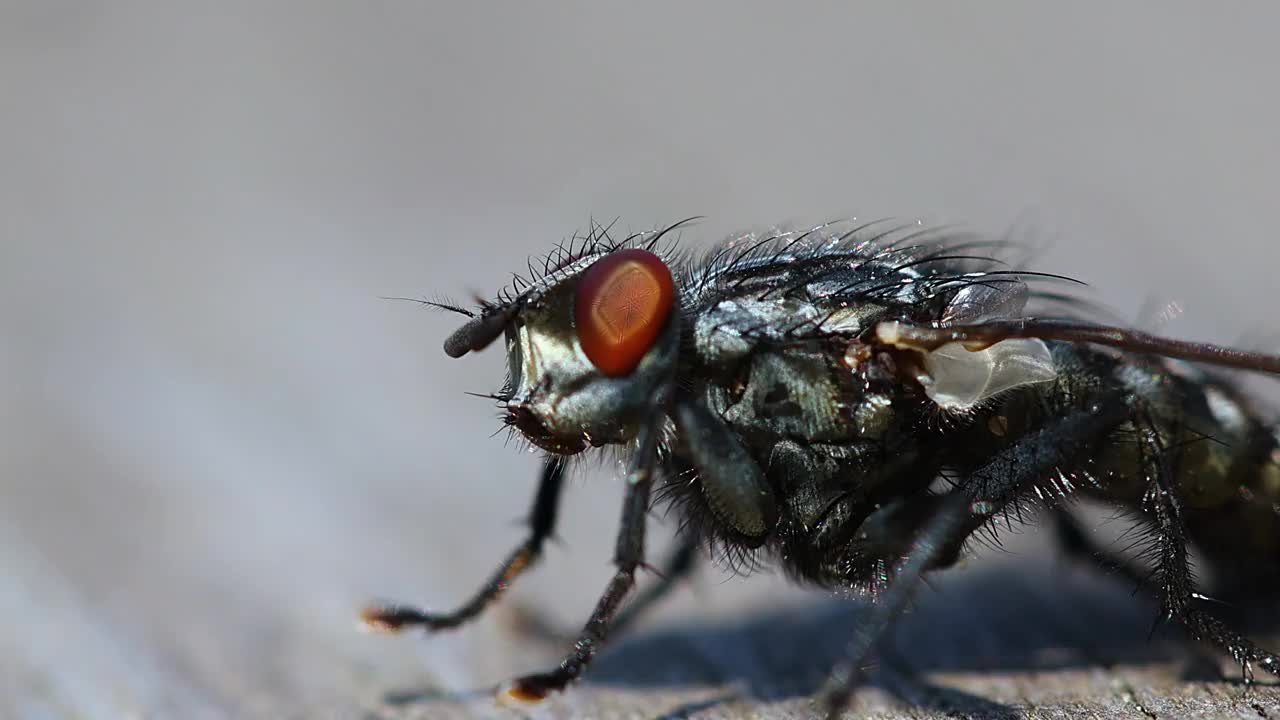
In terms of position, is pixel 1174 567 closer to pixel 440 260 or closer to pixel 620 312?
pixel 620 312

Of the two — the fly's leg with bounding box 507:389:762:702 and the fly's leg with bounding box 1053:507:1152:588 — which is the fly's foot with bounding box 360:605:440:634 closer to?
the fly's leg with bounding box 507:389:762:702

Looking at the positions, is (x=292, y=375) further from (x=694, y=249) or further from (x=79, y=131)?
(x=79, y=131)

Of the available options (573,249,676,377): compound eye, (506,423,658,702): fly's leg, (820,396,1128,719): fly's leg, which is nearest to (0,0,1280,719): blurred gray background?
(506,423,658,702): fly's leg

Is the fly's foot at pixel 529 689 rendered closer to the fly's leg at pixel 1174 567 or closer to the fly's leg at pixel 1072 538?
the fly's leg at pixel 1174 567

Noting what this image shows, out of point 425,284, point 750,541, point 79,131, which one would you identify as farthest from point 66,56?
point 750,541

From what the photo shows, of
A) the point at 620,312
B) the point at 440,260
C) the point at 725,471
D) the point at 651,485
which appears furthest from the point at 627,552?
the point at 440,260

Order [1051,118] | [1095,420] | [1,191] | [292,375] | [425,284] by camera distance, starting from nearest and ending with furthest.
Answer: [1095,420] < [292,375] < [425,284] < [1,191] < [1051,118]

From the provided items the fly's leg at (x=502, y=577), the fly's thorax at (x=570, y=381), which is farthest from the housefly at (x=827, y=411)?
the fly's leg at (x=502, y=577)
